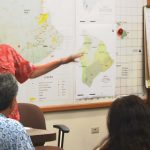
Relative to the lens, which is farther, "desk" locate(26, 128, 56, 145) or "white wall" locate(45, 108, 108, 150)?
"white wall" locate(45, 108, 108, 150)

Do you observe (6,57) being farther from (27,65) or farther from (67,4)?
(67,4)

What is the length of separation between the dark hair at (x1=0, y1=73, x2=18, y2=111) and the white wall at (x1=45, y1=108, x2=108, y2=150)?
193 centimetres

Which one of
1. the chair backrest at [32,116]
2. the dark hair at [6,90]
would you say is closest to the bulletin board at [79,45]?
the chair backrest at [32,116]

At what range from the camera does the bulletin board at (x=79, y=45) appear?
379 cm

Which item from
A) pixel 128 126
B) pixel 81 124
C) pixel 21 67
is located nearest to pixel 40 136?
pixel 21 67

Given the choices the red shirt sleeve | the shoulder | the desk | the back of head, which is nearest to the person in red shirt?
the red shirt sleeve

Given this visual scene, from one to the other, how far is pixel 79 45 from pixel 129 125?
249 cm

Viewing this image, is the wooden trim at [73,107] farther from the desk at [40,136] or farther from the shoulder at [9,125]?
the shoulder at [9,125]

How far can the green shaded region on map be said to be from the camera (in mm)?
4160

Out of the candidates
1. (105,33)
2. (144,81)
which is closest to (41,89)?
(105,33)

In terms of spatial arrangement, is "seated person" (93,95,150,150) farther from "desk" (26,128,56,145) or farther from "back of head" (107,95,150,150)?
"desk" (26,128,56,145)

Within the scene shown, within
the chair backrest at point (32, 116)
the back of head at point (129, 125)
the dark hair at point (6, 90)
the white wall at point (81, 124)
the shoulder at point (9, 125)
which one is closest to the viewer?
the back of head at point (129, 125)

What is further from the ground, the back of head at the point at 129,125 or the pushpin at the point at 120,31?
the pushpin at the point at 120,31

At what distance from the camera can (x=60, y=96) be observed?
4035mm
